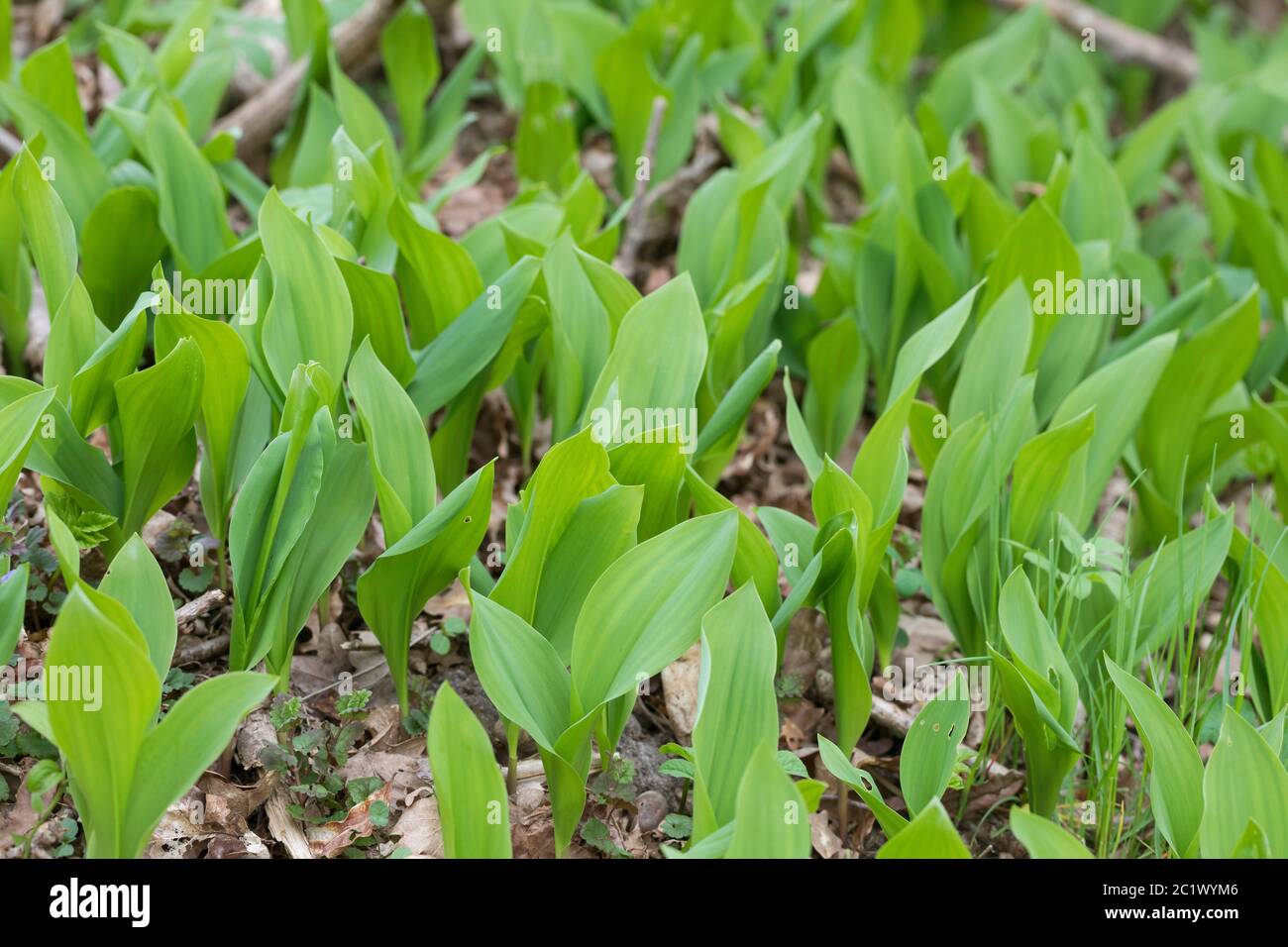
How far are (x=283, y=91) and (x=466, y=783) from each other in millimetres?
2362

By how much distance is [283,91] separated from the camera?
10.9 ft

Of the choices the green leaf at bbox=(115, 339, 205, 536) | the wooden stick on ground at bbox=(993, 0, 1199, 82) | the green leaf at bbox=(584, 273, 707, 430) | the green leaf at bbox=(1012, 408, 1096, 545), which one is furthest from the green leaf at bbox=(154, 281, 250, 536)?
the wooden stick on ground at bbox=(993, 0, 1199, 82)

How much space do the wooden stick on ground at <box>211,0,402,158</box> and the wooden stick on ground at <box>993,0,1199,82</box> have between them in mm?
2370

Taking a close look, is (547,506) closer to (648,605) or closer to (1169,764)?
(648,605)

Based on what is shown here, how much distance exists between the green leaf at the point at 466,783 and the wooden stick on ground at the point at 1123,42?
154 inches

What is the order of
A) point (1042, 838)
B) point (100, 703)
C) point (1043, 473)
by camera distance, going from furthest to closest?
point (1043, 473) → point (1042, 838) → point (100, 703)

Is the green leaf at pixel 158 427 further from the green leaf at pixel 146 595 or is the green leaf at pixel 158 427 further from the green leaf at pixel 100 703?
the green leaf at pixel 100 703

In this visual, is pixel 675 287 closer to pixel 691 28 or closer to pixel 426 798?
pixel 426 798

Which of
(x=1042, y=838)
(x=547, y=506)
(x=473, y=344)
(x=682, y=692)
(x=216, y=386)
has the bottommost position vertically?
(x=1042, y=838)

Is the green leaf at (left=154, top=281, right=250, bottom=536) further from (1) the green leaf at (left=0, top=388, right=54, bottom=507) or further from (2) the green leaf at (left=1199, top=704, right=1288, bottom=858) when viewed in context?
(2) the green leaf at (left=1199, top=704, right=1288, bottom=858)

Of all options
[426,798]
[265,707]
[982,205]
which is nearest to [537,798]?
[426,798]

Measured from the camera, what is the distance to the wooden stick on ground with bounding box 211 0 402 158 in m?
3.24

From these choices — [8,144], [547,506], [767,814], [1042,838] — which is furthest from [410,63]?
[1042,838]

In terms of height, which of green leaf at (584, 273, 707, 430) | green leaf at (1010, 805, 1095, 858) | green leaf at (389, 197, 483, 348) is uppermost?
green leaf at (389, 197, 483, 348)
